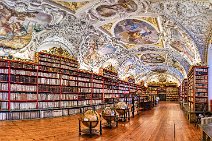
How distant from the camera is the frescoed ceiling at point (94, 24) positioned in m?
12.0

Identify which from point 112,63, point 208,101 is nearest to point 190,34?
point 208,101

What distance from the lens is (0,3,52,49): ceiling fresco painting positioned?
1245 cm

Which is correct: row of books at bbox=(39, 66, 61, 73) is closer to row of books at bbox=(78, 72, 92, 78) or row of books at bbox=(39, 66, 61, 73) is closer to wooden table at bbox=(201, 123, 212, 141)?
row of books at bbox=(78, 72, 92, 78)

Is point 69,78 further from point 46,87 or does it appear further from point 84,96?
point 46,87

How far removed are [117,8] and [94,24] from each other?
2.92m

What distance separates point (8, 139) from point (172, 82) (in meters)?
44.6

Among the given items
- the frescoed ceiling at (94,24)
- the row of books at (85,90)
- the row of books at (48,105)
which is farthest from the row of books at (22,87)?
the row of books at (85,90)

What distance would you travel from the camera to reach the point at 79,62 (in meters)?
18.5

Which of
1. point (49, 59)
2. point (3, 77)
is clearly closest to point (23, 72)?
point (3, 77)

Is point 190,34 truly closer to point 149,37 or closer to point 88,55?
point 149,37

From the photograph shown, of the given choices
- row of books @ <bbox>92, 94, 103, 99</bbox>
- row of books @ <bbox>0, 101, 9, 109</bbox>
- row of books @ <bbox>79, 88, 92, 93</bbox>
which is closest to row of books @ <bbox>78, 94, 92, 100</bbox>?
row of books @ <bbox>79, 88, 92, 93</bbox>

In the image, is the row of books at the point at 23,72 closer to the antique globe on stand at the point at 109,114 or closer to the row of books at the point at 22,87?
the row of books at the point at 22,87

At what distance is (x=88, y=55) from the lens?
1953 centimetres

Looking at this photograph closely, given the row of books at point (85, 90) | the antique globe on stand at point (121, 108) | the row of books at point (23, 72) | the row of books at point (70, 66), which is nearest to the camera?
the row of books at point (23, 72)
